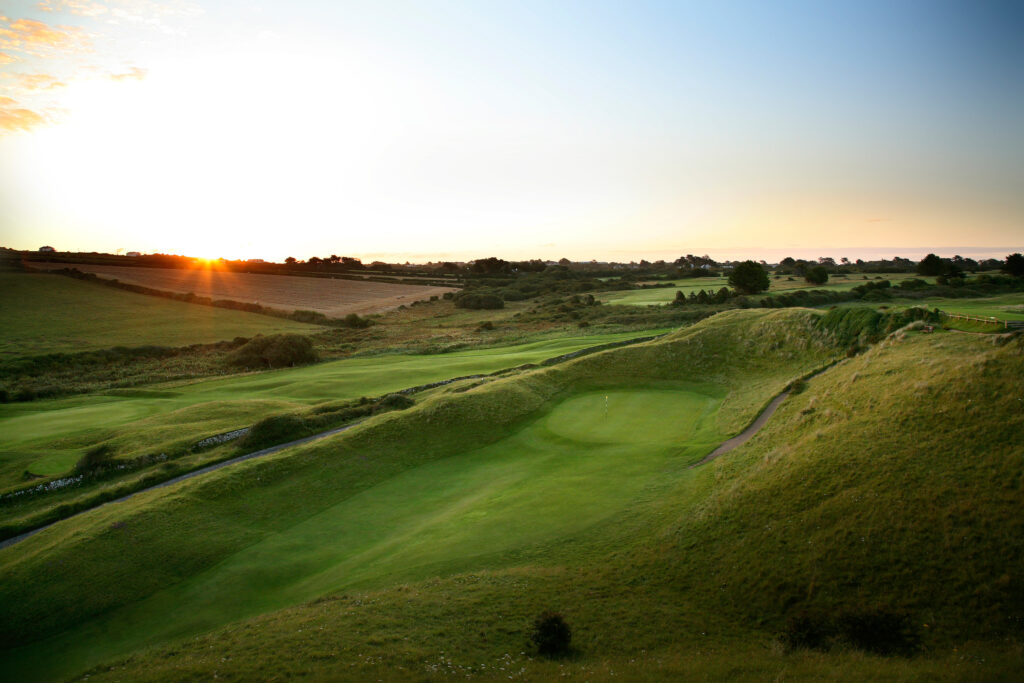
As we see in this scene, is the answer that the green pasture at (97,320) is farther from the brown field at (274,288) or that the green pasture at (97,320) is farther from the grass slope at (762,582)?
the grass slope at (762,582)

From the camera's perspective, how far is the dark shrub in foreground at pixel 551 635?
12.9 meters

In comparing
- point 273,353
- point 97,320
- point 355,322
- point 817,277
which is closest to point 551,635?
point 273,353

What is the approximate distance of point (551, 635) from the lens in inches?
514

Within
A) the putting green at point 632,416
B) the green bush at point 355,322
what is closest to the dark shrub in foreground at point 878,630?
the putting green at point 632,416

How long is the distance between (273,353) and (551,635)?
60.8 m

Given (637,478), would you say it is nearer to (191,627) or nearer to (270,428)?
(191,627)

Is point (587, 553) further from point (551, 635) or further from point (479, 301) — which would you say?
point (479, 301)

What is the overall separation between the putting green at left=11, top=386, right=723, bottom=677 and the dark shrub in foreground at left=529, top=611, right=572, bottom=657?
487 cm

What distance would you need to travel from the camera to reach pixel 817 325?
38.4 m

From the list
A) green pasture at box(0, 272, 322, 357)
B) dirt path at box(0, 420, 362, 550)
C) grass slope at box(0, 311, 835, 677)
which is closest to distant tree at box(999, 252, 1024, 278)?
grass slope at box(0, 311, 835, 677)

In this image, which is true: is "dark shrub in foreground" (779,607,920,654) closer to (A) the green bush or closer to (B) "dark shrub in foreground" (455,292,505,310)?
(A) the green bush

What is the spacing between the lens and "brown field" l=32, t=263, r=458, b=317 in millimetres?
107875

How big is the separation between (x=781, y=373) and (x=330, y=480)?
97.0 ft

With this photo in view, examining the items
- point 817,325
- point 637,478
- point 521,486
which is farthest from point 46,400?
point 817,325
